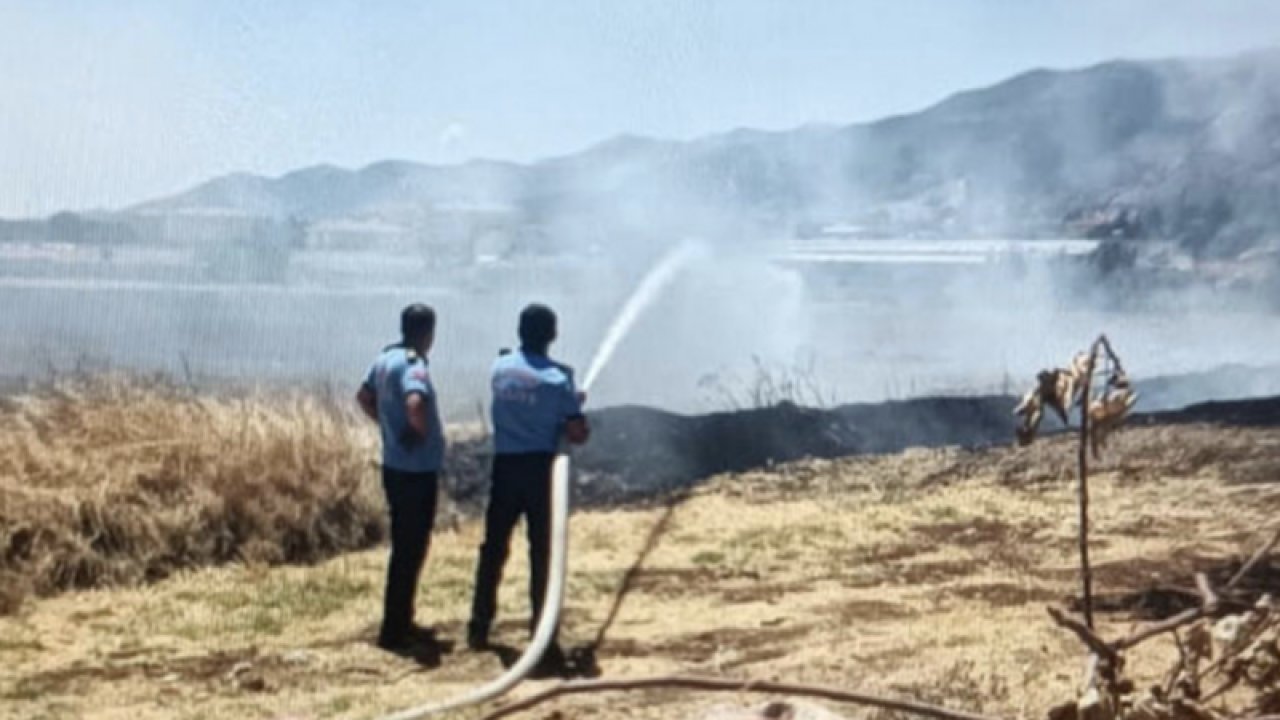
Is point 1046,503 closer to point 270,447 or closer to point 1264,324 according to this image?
point 270,447

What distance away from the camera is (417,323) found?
7.95 metres

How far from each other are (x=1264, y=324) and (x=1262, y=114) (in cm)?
503

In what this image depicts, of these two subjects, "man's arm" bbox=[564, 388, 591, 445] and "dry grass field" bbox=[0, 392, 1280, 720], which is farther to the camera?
"man's arm" bbox=[564, 388, 591, 445]

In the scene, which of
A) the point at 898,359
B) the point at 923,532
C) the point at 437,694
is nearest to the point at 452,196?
the point at 898,359

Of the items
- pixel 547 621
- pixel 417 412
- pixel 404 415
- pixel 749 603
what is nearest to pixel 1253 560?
pixel 547 621

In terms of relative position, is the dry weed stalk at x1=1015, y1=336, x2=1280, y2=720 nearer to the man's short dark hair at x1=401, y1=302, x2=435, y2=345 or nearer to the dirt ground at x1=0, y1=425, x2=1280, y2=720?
the dirt ground at x1=0, y1=425, x2=1280, y2=720

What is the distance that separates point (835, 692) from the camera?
2162 millimetres

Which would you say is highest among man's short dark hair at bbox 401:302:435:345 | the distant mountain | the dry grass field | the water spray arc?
the distant mountain

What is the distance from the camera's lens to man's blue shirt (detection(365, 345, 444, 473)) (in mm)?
7863

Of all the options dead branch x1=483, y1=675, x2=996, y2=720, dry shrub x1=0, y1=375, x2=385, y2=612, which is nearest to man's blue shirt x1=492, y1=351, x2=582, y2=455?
dry shrub x1=0, y1=375, x2=385, y2=612

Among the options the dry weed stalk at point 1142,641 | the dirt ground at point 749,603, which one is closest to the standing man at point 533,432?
the dirt ground at point 749,603

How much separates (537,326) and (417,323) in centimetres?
62

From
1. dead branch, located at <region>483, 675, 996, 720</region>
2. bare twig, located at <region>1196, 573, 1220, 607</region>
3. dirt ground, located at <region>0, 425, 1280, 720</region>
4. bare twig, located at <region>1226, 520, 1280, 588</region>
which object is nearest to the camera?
dead branch, located at <region>483, 675, 996, 720</region>

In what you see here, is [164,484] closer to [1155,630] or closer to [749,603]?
[749,603]
